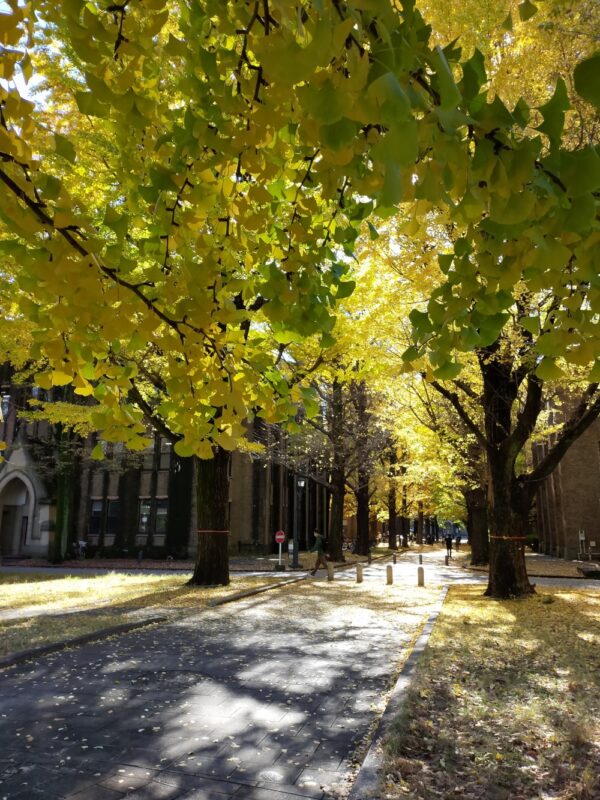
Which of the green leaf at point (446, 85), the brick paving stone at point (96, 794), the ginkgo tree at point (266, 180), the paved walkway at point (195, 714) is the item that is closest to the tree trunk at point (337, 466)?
the paved walkway at point (195, 714)

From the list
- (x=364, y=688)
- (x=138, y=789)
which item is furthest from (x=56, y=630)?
(x=138, y=789)

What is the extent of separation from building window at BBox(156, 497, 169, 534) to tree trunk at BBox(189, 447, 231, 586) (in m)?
19.4

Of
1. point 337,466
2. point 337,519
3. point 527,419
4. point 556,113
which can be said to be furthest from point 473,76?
point 337,519

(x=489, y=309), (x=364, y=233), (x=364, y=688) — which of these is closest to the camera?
(x=489, y=309)

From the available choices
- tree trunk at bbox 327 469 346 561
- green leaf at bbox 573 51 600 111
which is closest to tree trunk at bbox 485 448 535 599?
green leaf at bbox 573 51 600 111

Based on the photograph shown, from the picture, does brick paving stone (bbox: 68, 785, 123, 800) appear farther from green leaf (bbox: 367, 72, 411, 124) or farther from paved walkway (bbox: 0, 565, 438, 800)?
green leaf (bbox: 367, 72, 411, 124)

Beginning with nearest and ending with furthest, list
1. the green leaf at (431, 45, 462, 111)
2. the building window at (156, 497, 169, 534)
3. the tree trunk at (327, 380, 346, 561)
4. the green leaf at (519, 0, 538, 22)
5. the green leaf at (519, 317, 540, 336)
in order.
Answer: the green leaf at (431, 45, 462, 111) → the green leaf at (519, 0, 538, 22) → the green leaf at (519, 317, 540, 336) → the tree trunk at (327, 380, 346, 561) → the building window at (156, 497, 169, 534)

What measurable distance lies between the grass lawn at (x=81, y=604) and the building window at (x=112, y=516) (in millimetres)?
17795

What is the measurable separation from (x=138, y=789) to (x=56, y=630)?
5626 millimetres

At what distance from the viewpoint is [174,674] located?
6598 millimetres

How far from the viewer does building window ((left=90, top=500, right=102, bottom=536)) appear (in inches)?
1419

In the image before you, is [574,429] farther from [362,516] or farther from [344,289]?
[362,516]

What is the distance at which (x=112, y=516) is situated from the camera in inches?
1411

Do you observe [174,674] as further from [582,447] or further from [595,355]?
[582,447]
